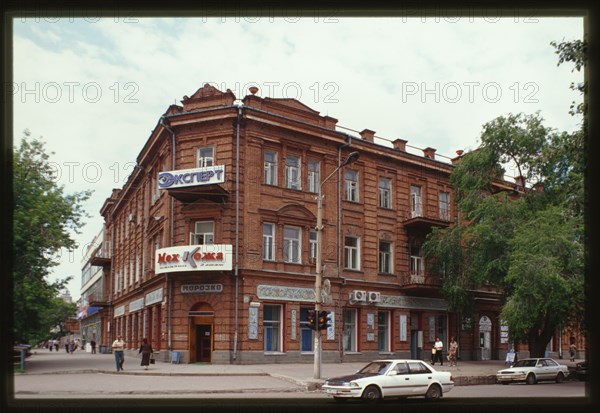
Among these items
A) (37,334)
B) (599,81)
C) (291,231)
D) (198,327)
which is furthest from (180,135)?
(599,81)

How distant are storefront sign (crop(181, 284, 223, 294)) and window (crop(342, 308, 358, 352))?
8035 millimetres

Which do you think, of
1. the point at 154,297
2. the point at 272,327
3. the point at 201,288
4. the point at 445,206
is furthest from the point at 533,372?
the point at 154,297

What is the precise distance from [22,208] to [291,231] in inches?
515

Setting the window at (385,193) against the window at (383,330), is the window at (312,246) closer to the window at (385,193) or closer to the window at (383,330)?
the window at (385,193)

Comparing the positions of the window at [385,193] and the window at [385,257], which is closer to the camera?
the window at [385,257]

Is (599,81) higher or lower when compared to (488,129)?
lower

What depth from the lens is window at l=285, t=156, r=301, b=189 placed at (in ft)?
112

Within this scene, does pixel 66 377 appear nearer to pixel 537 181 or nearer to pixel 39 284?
pixel 39 284

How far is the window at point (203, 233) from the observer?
32.3 metres

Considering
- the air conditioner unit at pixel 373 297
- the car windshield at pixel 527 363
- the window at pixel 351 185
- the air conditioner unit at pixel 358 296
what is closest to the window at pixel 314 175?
the window at pixel 351 185

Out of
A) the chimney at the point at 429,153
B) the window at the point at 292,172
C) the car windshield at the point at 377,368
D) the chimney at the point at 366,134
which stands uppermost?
the chimney at the point at 366,134

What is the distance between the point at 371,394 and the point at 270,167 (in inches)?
678

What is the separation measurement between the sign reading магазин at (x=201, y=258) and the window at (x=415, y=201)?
45.2 feet

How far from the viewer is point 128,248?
48781 millimetres
